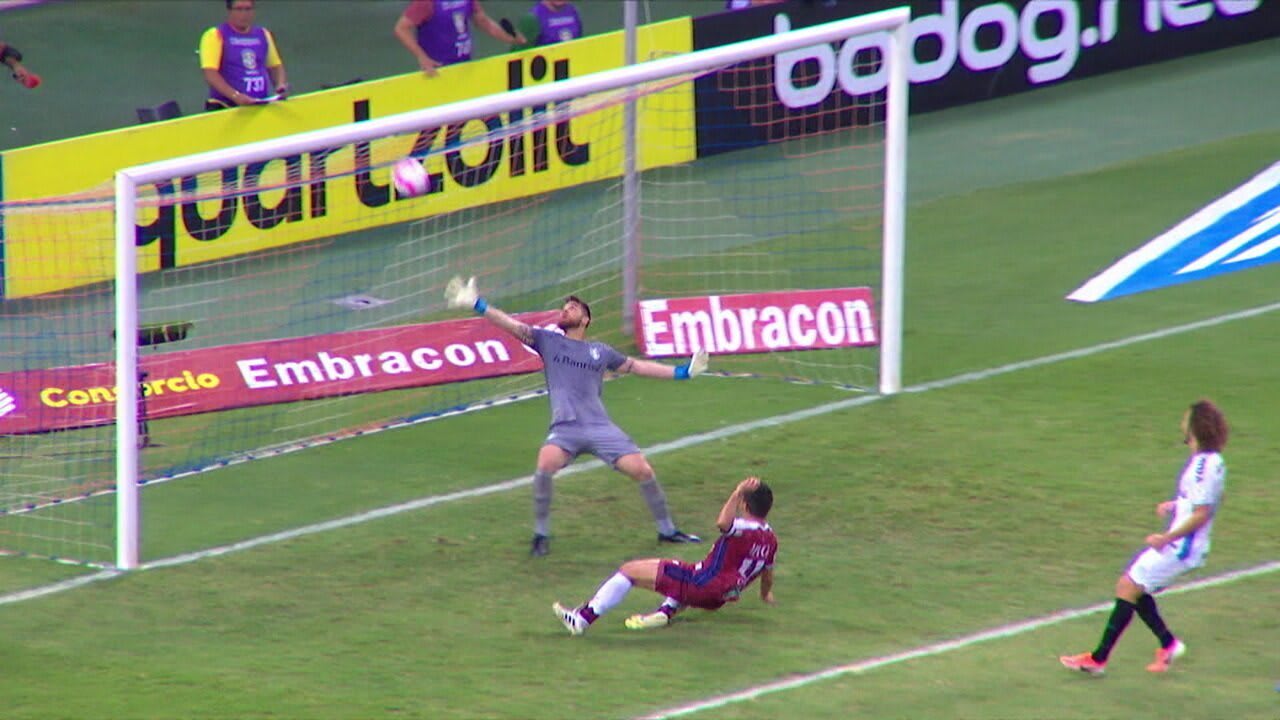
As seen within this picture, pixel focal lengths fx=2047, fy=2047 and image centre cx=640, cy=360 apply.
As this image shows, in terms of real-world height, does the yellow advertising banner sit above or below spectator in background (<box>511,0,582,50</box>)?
below

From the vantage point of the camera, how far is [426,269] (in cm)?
1839

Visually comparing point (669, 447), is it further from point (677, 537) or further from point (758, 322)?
point (758, 322)

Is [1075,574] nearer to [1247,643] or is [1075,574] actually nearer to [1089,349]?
[1247,643]

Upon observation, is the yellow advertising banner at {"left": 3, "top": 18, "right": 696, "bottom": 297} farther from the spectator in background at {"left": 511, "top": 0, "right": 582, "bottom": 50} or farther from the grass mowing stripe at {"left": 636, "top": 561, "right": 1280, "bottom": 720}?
the grass mowing stripe at {"left": 636, "top": 561, "right": 1280, "bottom": 720}

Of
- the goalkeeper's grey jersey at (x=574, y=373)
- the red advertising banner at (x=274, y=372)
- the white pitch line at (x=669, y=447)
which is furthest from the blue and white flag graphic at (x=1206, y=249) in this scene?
the goalkeeper's grey jersey at (x=574, y=373)

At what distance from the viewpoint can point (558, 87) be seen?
47.0 feet

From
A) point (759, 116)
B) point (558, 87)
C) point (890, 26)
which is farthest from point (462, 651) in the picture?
point (759, 116)

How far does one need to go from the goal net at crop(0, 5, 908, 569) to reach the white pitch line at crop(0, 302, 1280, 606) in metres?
0.34

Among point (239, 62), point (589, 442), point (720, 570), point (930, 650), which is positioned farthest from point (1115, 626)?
point (239, 62)

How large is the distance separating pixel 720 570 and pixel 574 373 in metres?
1.93

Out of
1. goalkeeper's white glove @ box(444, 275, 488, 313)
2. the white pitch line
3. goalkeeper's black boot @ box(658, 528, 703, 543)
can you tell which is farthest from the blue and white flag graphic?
goalkeeper's white glove @ box(444, 275, 488, 313)

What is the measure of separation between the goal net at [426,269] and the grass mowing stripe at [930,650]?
13.4 ft

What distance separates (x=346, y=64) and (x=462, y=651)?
15.7 metres

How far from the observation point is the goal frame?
12.2m
